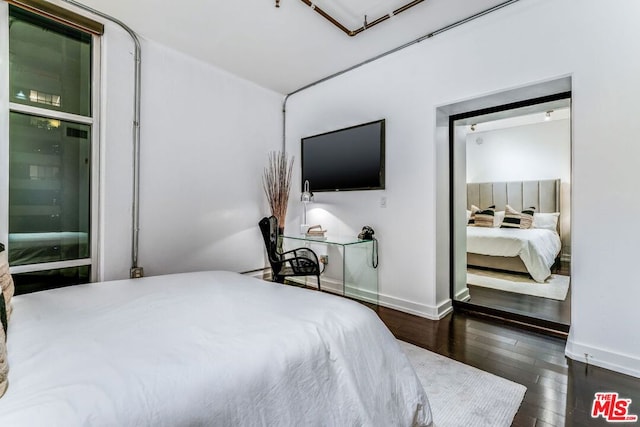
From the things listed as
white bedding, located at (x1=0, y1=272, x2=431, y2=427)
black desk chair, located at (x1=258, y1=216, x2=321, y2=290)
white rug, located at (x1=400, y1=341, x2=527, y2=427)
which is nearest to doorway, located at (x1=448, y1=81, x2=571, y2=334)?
white rug, located at (x1=400, y1=341, x2=527, y2=427)

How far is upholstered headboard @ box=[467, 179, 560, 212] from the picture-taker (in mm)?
4598

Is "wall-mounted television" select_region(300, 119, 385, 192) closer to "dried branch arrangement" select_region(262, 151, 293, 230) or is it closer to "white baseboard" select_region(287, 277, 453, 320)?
"dried branch arrangement" select_region(262, 151, 293, 230)

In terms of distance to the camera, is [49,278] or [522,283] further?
[522,283]

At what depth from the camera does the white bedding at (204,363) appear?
0.75 m

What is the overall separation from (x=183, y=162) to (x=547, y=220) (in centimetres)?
519

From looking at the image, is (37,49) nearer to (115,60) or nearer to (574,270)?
(115,60)

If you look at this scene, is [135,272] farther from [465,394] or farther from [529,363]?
[529,363]

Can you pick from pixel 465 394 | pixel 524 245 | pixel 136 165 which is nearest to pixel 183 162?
pixel 136 165

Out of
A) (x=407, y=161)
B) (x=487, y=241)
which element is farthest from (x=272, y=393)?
(x=487, y=241)

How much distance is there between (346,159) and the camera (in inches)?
131

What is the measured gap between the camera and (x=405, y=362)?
1.32 metres

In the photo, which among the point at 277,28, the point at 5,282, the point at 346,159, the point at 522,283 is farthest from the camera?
the point at 522,283

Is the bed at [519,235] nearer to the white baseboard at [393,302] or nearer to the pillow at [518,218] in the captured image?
the pillow at [518,218]

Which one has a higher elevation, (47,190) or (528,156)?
(528,156)
